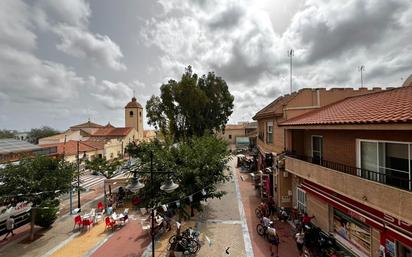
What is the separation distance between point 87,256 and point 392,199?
13.3m

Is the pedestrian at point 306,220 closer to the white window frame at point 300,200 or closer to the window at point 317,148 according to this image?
the white window frame at point 300,200

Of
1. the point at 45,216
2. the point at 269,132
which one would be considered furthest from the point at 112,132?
the point at 269,132

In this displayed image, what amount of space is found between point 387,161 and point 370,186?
1.41m

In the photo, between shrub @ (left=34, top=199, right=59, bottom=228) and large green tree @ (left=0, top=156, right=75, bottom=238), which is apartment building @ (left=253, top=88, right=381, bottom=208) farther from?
shrub @ (left=34, top=199, right=59, bottom=228)

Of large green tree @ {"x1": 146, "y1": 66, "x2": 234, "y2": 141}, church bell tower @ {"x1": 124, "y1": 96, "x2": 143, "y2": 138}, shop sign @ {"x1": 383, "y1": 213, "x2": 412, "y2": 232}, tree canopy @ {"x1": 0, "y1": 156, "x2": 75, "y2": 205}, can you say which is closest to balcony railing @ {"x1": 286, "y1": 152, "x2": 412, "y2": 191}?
shop sign @ {"x1": 383, "y1": 213, "x2": 412, "y2": 232}

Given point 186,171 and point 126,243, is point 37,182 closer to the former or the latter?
point 126,243

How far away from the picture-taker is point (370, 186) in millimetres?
7570

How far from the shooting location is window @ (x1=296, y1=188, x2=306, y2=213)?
14.5 meters

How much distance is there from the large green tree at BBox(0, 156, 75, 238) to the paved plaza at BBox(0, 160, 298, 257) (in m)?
1.76

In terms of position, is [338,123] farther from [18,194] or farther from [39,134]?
[39,134]

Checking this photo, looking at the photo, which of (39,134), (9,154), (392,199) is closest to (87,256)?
(392,199)

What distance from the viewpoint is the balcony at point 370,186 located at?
21.2 feet

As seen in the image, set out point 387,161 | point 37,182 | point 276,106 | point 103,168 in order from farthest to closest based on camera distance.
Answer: point 103,168
point 276,106
point 37,182
point 387,161

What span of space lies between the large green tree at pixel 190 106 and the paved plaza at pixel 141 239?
1399 centimetres
